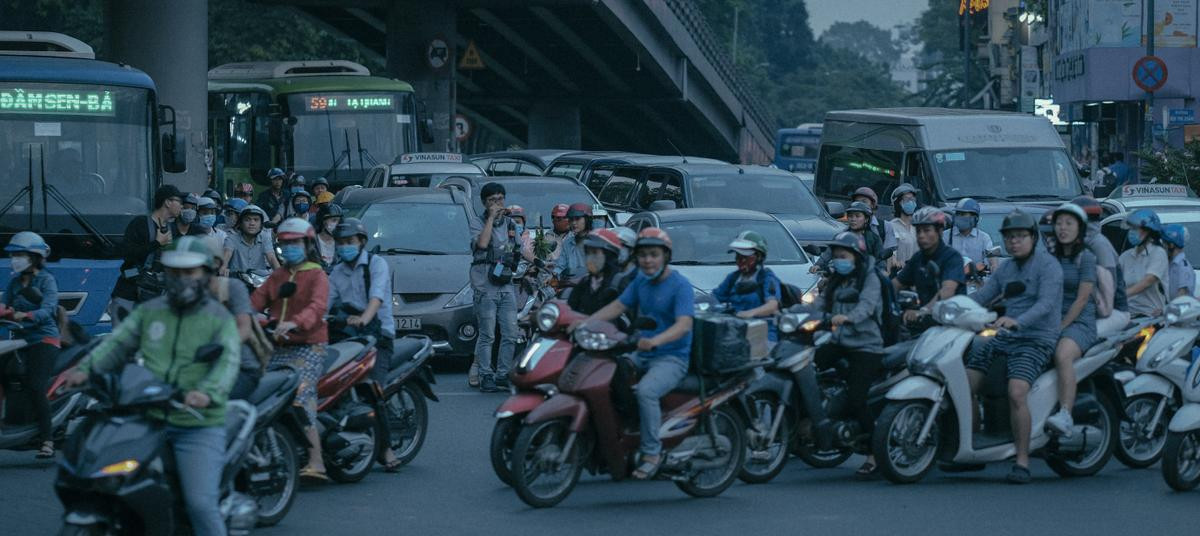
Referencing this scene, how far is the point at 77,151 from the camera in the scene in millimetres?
17391

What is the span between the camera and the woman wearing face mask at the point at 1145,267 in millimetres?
12617

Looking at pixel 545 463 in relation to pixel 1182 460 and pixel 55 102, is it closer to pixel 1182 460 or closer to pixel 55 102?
pixel 1182 460

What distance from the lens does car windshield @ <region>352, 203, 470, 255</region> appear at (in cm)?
1761

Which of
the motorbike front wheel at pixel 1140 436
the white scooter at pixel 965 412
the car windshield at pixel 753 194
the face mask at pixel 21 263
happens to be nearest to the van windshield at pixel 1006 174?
the car windshield at pixel 753 194

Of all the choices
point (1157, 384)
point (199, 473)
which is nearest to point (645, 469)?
point (199, 473)

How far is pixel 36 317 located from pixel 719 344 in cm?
395

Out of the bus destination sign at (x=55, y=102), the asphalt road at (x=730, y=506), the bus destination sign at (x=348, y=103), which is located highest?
the bus destination sign at (x=348, y=103)

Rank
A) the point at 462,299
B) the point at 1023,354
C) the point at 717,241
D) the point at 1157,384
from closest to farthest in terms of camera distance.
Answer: the point at 1023,354 < the point at 1157,384 < the point at 462,299 < the point at 717,241

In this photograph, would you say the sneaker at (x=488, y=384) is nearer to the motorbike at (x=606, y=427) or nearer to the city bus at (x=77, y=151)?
the city bus at (x=77, y=151)

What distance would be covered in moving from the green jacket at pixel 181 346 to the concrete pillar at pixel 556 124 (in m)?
51.8

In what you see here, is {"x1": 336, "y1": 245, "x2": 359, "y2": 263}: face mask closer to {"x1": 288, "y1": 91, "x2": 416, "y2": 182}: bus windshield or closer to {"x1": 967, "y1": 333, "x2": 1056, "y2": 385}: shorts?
{"x1": 967, "y1": 333, "x2": 1056, "y2": 385}: shorts

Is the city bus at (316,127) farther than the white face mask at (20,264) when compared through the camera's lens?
Yes

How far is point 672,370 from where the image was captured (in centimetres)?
1003

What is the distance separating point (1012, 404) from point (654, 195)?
12050 mm
